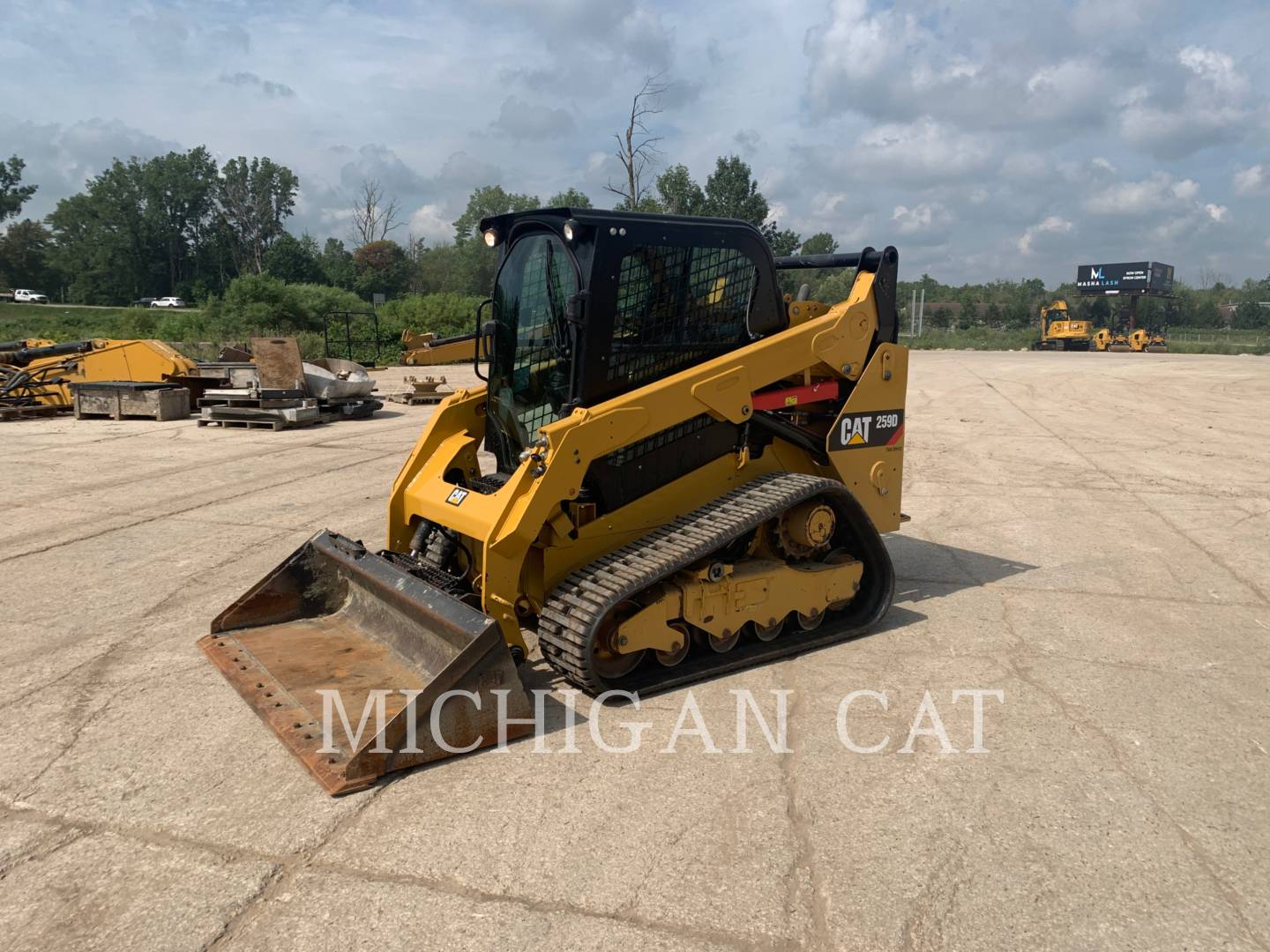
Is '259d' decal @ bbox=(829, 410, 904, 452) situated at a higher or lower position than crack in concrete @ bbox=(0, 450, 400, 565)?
higher

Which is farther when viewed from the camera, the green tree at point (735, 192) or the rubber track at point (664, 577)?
the green tree at point (735, 192)

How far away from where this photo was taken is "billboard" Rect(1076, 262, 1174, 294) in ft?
200

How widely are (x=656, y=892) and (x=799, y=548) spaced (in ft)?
8.42

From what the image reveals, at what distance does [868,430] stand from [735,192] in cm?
4683

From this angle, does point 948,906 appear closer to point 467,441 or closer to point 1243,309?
point 467,441

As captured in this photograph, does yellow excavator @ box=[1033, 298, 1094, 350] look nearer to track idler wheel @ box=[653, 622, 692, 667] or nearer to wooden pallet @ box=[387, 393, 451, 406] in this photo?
wooden pallet @ box=[387, 393, 451, 406]

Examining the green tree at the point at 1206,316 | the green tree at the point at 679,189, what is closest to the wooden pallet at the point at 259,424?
the green tree at the point at 679,189

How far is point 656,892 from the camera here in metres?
2.83

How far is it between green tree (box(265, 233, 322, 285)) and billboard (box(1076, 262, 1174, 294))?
2198 inches

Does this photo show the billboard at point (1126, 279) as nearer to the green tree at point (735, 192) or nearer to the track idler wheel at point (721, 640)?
the green tree at point (735, 192)

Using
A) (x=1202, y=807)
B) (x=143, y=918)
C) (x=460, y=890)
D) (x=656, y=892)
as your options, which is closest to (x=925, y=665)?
(x=1202, y=807)

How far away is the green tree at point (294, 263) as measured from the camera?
63303 mm

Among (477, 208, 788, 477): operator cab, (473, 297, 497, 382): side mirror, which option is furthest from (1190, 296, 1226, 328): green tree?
(473, 297, 497, 382): side mirror

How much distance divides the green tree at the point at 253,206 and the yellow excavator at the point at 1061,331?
58035mm
